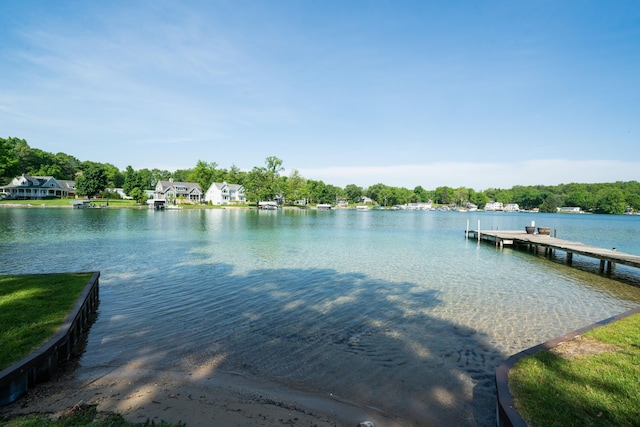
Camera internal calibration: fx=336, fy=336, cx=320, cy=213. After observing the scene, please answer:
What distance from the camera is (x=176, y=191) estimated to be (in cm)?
10300

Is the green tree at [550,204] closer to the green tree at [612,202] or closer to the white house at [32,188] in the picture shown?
the green tree at [612,202]

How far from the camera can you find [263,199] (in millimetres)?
102062

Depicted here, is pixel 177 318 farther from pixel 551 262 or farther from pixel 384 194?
pixel 384 194

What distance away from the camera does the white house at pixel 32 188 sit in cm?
8343

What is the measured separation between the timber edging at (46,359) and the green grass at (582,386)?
731cm

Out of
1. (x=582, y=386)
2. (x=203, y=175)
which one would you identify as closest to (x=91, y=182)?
(x=203, y=175)

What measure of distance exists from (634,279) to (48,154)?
463ft

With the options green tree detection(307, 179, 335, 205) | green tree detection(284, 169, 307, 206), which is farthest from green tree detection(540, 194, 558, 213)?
green tree detection(284, 169, 307, 206)

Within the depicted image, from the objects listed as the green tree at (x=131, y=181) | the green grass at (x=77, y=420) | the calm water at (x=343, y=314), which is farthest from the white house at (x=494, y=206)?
the green grass at (x=77, y=420)

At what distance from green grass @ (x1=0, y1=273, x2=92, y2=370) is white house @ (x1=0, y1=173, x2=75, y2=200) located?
9700 centimetres

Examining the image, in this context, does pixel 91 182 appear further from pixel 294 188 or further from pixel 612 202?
pixel 612 202

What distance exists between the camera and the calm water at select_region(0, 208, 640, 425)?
6.74m

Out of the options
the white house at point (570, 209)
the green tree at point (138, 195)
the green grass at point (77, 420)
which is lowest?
the white house at point (570, 209)

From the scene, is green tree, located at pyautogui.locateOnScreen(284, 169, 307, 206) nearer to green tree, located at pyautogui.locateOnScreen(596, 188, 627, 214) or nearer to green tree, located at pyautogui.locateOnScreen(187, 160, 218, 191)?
green tree, located at pyautogui.locateOnScreen(187, 160, 218, 191)
